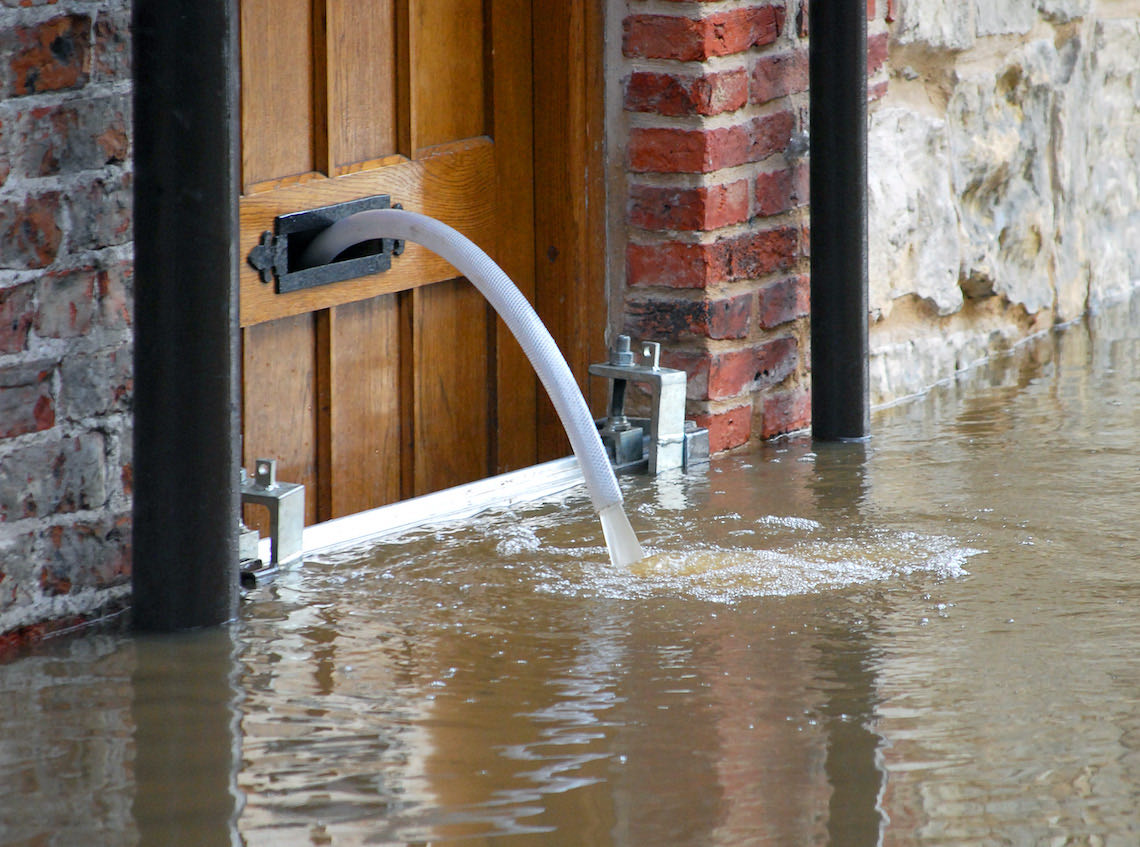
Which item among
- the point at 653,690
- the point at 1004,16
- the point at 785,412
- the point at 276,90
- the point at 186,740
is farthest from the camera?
the point at 1004,16

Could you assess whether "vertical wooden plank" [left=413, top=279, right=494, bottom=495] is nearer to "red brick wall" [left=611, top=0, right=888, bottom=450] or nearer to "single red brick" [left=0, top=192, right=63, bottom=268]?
"red brick wall" [left=611, top=0, right=888, bottom=450]

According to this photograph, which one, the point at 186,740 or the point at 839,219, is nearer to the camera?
the point at 186,740

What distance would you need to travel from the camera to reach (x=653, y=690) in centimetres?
155

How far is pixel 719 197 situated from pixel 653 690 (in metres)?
1.08

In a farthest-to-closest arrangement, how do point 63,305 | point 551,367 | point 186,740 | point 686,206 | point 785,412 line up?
1. point 785,412
2. point 686,206
3. point 551,367
4. point 63,305
5. point 186,740

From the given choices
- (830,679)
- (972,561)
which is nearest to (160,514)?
(830,679)

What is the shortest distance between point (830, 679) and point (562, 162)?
110cm

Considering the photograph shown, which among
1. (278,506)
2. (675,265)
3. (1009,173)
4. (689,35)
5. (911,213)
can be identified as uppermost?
(689,35)

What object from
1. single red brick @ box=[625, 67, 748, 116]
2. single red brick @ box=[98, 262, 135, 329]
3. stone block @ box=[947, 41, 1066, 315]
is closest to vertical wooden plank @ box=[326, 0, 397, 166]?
single red brick @ box=[625, 67, 748, 116]

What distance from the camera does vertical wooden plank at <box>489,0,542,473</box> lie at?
2.41m

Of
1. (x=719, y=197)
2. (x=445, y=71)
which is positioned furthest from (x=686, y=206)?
(x=445, y=71)

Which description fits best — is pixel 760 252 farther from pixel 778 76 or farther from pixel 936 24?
pixel 936 24

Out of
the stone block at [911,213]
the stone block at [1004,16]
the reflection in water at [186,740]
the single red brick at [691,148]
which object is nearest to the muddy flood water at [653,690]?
the reflection in water at [186,740]

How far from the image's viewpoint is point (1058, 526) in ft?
6.73
